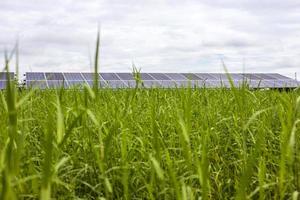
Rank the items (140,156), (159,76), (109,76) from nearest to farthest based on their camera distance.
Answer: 1. (140,156)
2. (109,76)
3. (159,76)

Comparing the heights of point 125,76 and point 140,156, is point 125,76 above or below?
above

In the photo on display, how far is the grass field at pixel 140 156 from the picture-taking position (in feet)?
5.40

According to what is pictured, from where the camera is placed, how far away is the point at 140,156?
2.64 m

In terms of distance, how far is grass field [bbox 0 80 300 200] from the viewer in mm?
1645

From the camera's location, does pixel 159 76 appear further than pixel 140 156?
Yes

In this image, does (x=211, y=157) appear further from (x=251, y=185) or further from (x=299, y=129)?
(x=299, y=129)

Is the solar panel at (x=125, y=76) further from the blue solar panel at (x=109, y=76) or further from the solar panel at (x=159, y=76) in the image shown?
the solar panel at (x=159, y=76)

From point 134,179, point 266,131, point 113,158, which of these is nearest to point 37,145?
point 113,158

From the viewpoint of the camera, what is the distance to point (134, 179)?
231cm

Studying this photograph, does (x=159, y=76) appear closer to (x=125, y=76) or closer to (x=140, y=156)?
(x=125, y=76)

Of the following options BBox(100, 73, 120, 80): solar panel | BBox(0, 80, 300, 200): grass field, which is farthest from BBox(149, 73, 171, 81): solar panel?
BBox(0, 80, 300, 200): grass field

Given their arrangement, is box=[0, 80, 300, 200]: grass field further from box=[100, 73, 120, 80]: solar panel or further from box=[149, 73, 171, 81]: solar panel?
box=[149, 73, 171, 81]: solar panel

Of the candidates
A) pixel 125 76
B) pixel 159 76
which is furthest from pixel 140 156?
pixel 159 76

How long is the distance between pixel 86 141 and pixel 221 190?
91cm
